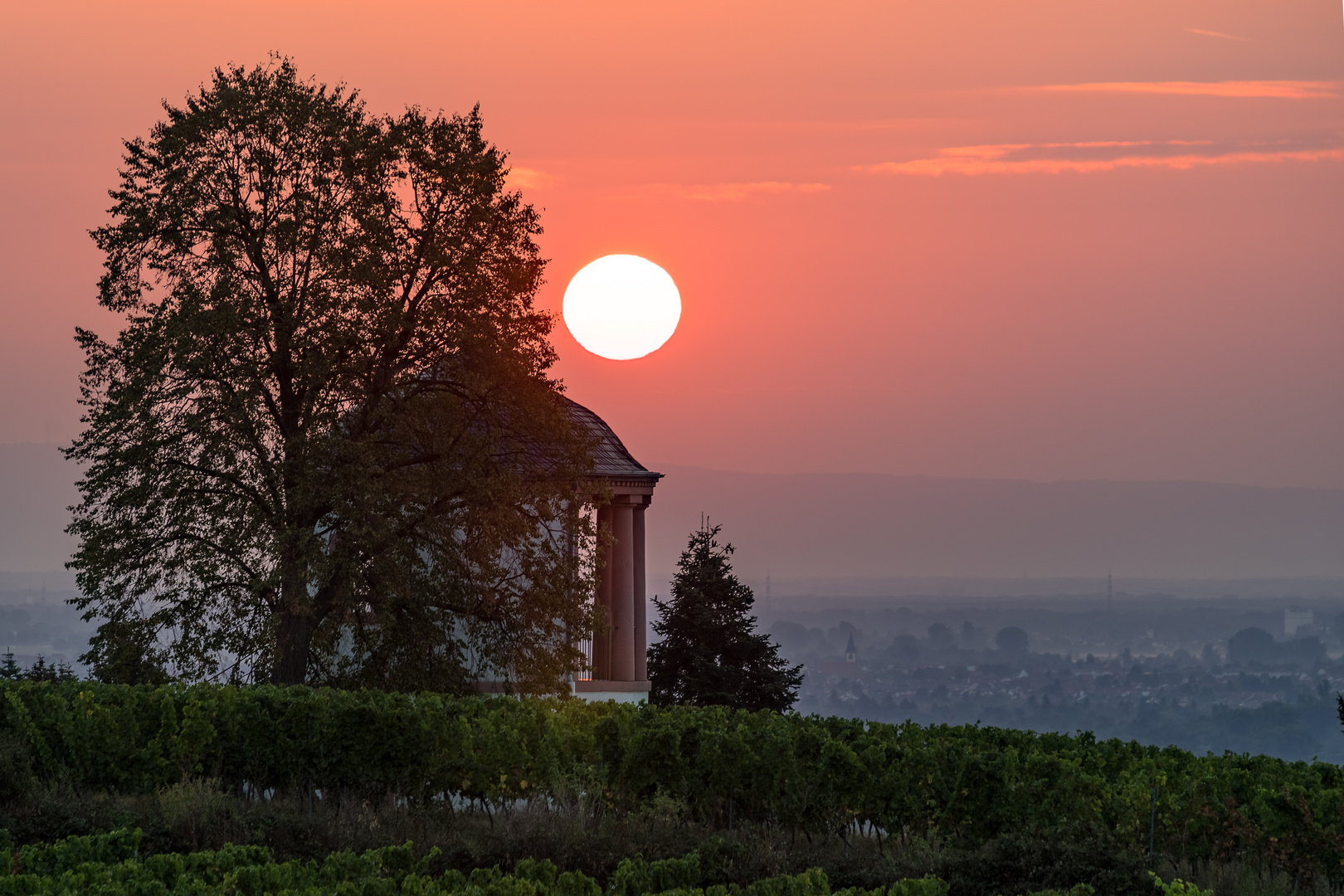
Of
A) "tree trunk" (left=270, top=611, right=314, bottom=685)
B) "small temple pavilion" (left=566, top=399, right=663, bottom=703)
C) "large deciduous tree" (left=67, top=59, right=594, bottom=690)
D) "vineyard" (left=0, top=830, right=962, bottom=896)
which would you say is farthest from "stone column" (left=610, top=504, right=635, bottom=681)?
"vineyard" (left=0, top=830, right=962, bottom=896)

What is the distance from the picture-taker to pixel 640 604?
31.3 m

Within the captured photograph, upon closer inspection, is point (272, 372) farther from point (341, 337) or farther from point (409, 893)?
point (409, 893)

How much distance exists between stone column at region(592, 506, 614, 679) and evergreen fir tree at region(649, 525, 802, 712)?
698 cm

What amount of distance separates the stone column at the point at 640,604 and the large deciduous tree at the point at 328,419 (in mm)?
4402

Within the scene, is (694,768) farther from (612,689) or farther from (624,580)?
(624,580)

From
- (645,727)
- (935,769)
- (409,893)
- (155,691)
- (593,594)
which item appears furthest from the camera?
(593,594)

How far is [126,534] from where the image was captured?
24516 millimetres

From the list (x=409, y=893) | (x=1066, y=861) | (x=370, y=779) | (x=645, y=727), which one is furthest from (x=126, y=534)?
(x=1066, y=861)

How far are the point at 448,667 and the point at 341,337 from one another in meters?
6.91

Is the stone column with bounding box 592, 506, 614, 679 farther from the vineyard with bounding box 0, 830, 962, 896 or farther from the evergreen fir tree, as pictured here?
the vineyard with bounding box 0, 830, 962, 896

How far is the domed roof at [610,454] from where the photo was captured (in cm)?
3083

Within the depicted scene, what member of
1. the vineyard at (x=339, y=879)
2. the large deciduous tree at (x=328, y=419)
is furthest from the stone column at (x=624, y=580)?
the vineyard at (x=339, y=879)

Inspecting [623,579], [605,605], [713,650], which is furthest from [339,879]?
[713,650]

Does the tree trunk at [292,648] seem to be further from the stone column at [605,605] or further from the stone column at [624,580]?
the stone column at [624,580]
